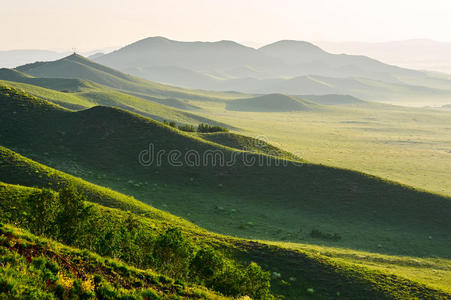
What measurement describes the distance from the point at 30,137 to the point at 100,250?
148 feet

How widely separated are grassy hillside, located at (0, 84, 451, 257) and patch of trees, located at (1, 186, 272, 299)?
18.3 metres

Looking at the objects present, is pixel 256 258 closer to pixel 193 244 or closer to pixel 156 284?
pixel 193 244

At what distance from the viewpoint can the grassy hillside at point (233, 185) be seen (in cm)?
4138

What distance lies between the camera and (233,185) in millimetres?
53438

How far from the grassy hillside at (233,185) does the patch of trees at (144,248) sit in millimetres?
18305

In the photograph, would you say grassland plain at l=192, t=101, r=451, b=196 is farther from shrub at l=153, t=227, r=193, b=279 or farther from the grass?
shrub at l=153, t=227, r=193, b=279

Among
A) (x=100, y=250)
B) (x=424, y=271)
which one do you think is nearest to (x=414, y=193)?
(x=424, y=271)

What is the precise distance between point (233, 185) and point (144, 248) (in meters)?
33.6

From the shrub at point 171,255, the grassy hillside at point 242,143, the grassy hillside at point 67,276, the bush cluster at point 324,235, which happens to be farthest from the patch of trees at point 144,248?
the grassy hillside at point 242,143

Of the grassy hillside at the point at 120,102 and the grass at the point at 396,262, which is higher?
the grassy hillside at the point at 120,102

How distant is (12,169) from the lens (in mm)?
37594

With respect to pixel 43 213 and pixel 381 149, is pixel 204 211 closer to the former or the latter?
pixel 43 213

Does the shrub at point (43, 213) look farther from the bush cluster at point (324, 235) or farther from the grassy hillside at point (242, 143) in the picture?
the grassy hillside at point (242, 143)

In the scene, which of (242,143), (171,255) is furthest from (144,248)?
(242,143)
